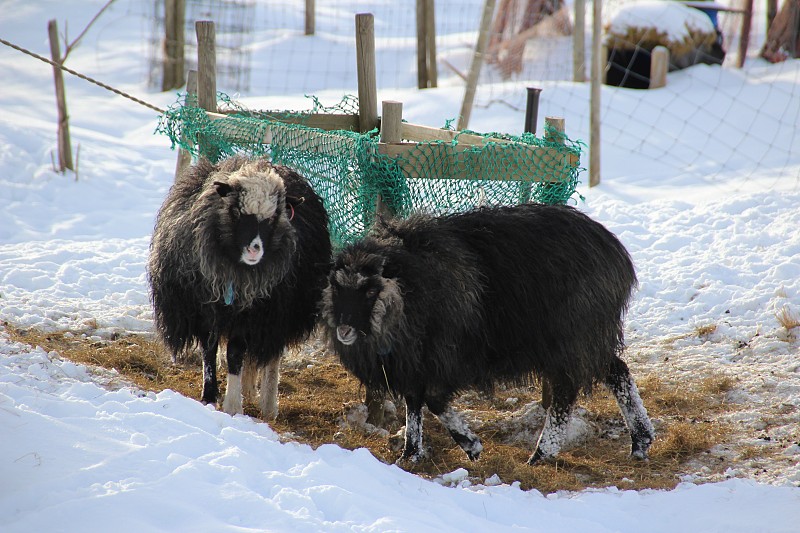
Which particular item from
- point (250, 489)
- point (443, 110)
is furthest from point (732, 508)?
point (443, 110)

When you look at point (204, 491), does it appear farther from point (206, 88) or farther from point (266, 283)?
point (206, 88)

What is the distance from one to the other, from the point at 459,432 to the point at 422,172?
1.78m

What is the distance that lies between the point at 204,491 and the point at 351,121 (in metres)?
4.22

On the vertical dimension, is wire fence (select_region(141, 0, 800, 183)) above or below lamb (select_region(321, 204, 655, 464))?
above

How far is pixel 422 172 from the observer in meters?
5.48

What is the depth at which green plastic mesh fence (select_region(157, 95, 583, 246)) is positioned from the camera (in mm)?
5445

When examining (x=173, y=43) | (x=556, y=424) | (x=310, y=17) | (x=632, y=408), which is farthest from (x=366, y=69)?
(x=310, y=17)

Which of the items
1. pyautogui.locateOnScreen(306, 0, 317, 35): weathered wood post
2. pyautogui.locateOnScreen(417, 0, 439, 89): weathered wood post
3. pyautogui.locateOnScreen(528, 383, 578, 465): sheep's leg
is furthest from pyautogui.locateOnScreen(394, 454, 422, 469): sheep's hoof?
pyautogui.locateOnScreen(306, 0, 317, 35): weathered wood post

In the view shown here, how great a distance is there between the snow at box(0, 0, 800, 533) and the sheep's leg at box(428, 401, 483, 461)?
1.41 feet

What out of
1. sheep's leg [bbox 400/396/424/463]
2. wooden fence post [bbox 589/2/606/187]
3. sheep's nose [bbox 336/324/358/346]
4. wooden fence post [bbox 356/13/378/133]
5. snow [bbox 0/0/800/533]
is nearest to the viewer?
snow [bbox 0/0/800/533]

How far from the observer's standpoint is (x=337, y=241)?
5.71m

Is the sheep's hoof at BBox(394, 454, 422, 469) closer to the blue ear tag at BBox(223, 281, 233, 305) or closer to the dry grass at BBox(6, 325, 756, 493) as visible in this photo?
the dry grass at BBox(6, 325, 756, 493)

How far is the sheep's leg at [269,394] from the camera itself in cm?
543

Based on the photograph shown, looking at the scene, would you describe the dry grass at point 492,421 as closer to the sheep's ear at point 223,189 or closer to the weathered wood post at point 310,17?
the sheep's ear at point 223,189
